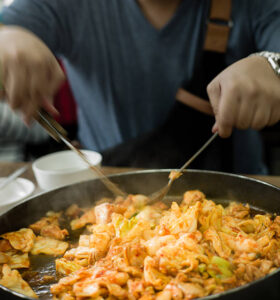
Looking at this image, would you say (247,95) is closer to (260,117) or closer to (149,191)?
(260,117)

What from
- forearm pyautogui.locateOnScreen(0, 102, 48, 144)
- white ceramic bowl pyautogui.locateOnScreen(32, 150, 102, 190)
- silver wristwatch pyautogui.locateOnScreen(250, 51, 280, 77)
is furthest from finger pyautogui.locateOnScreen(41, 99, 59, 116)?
forearm pyautogui.locateOnScreen(0, 102, 48, 144)

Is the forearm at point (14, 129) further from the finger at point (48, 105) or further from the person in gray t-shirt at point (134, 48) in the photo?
the finger at point (48, 105)

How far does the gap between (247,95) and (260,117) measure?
0.39ft

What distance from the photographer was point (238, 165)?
111 inches

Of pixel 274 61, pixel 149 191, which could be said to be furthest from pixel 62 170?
pixel 274 61

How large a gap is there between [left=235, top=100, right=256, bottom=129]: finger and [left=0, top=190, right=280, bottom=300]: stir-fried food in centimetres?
37

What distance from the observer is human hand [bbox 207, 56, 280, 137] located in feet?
4.40

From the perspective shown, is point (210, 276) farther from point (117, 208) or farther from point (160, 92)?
point (160, 92)

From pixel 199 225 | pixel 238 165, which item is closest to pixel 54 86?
pixel 199 225

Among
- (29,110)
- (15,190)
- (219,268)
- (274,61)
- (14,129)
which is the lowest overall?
(14,129)

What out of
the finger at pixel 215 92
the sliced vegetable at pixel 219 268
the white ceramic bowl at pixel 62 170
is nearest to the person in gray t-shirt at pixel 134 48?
the white ceramic bowl at pixel 62 170

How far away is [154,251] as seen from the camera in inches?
48.4

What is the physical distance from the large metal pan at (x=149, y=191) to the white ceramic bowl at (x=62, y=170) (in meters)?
0.17

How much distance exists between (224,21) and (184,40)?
34 centimetres
